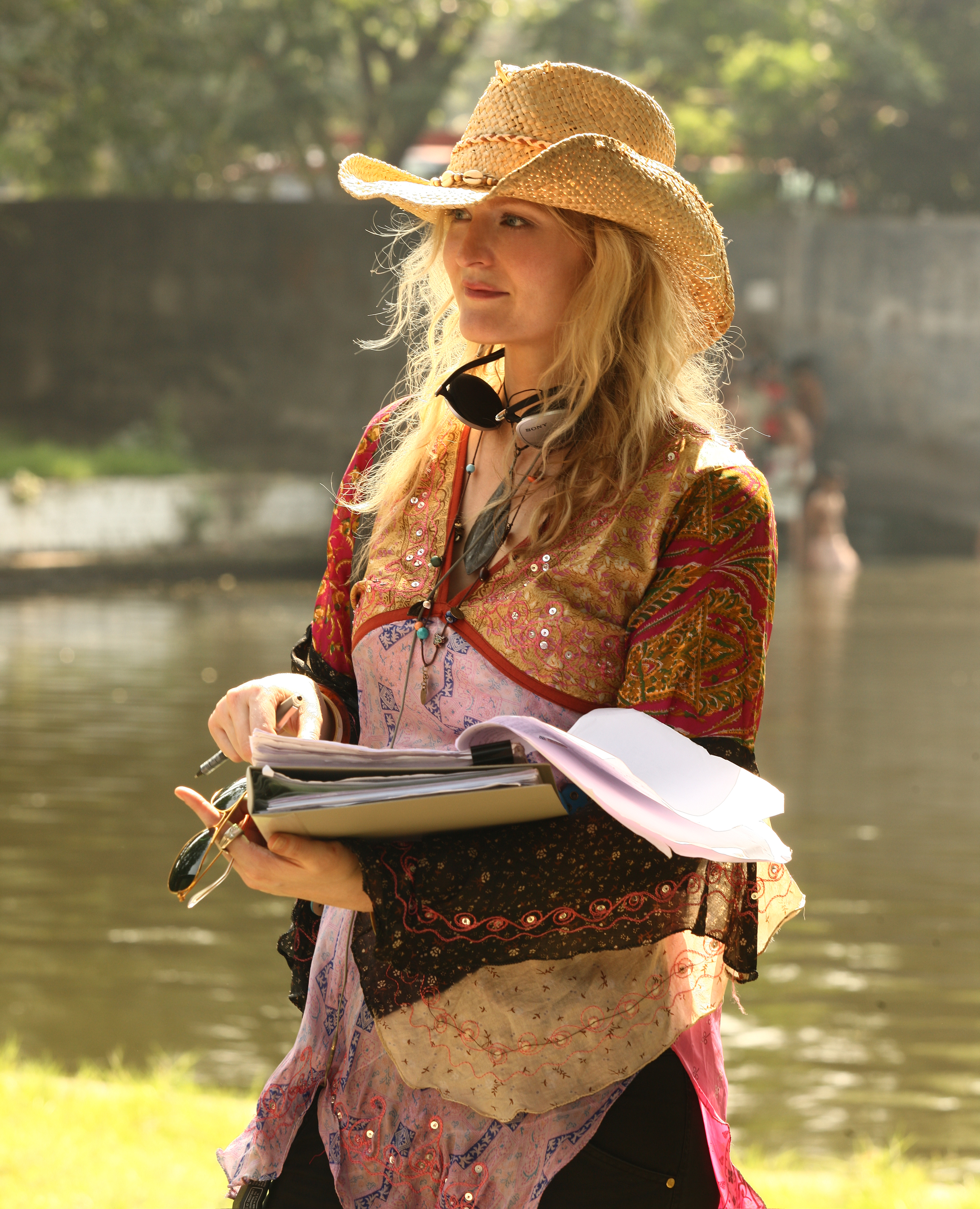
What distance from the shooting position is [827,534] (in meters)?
17.0

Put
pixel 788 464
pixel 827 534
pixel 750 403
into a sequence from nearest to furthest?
pixel 827 534 < pixel 788 464 < pixel 750 403

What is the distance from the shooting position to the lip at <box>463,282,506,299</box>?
1.59 m

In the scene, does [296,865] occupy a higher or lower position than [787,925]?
higher

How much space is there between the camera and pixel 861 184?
2080 cm

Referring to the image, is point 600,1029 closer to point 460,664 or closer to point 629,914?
point 629,914

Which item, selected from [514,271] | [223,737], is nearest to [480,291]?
[514,271]

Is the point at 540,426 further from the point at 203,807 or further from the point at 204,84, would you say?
the point at 204,84

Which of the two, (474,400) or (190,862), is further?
(474,400)

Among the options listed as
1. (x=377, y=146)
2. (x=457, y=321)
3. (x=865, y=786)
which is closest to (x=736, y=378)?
(x=377, y=146)

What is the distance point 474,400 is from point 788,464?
16.6m

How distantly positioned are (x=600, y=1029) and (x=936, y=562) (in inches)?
668

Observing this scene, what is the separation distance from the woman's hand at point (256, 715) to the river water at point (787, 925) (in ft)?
5.74

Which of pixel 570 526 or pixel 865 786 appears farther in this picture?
pixel 865 786

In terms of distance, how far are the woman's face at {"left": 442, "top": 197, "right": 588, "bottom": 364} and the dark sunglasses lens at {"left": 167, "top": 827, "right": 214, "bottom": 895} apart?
0.53 meters
